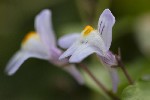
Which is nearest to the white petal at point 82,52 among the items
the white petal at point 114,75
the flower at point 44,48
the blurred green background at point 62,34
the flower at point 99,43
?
the flower at point 99,43

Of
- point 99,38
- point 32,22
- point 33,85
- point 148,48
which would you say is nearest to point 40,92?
point 33,85

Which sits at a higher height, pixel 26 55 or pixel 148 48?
pixel 148 48

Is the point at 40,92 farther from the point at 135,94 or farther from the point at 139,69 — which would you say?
the point at 135,94

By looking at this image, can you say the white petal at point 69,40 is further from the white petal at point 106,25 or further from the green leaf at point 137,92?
the green leaf at point 137,92

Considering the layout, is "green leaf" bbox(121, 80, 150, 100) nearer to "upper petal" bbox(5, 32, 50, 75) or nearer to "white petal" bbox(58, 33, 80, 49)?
"white petal" bbox(58, 33, 80, 49)

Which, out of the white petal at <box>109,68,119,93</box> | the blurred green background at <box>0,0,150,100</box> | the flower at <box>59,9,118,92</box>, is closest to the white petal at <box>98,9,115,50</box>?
the flower at <box>59,9,118,92</box>

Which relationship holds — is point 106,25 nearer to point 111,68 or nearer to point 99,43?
point 99,43
